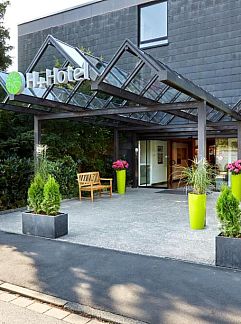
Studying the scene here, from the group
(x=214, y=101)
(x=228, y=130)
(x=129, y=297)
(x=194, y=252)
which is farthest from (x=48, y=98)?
(x=228, y=130)

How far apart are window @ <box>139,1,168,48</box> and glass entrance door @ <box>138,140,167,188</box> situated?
4020 millimetres

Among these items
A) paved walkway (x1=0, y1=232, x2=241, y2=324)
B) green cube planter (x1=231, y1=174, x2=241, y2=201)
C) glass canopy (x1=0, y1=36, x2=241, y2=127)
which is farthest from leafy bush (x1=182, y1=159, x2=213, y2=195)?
green cube planter (x1=231, y1=174, x2=241, y2=201)

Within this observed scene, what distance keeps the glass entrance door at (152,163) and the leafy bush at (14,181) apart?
6203 mm

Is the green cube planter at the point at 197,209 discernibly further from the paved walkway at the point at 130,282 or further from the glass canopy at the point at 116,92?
the glass canopy at the point at 116,92

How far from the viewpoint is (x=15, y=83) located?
6.99 metres

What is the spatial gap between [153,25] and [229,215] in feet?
35.3

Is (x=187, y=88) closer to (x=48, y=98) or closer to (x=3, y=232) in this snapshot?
(x=48, y=98)

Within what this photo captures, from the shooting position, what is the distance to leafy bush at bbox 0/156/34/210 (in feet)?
26.1

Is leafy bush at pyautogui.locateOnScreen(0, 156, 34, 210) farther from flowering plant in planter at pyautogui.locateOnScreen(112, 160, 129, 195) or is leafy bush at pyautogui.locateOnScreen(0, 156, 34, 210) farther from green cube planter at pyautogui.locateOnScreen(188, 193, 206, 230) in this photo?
green cube planter at pyautogui.locateOnScreen(188, 193, 206, 230)

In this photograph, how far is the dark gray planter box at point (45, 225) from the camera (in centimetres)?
554

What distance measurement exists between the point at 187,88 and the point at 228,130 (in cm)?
616

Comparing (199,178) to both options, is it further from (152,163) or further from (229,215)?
(152,163)

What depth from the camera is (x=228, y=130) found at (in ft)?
38.8

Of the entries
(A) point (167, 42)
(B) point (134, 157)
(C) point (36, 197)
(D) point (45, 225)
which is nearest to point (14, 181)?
(C) point (36, 197)
